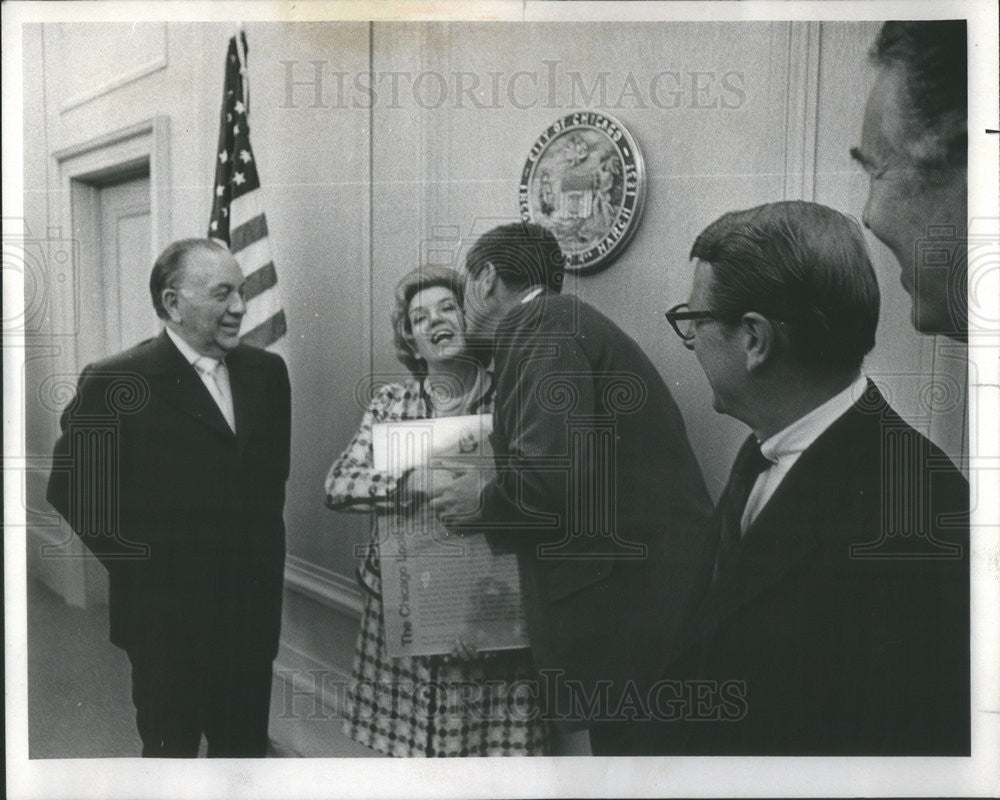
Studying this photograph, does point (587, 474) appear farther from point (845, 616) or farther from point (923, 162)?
point (923, 162)

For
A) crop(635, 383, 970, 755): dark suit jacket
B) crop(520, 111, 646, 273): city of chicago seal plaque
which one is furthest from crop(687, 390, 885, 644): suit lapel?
crop(520, 111, 646, 273): city of chicago seal plaque

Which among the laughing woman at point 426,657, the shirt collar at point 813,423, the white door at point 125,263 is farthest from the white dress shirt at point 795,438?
the white door at point 125,263

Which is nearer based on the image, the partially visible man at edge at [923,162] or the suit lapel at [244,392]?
the partially visible man at edge at [923,162]

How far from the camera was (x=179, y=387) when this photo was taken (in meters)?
3.19

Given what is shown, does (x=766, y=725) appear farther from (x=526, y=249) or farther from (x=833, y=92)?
(x=833, y=92)

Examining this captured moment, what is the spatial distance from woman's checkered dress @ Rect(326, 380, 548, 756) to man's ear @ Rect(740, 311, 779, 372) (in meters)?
0.85

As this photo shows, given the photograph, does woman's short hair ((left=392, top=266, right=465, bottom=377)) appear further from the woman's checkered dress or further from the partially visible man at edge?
the partially visible man at edge

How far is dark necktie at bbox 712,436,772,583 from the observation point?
3102 mm

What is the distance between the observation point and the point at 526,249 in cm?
312

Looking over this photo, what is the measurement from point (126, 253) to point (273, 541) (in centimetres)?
109

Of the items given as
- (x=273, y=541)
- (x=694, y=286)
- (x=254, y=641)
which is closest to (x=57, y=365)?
(x=273, y=541)

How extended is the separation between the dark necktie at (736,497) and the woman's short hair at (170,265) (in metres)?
1.87

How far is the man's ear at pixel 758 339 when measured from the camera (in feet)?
10.00

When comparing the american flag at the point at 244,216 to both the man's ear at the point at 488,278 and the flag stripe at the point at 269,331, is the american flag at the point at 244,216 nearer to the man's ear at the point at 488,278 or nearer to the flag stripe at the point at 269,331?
the flag stripe at the point at 269,331
